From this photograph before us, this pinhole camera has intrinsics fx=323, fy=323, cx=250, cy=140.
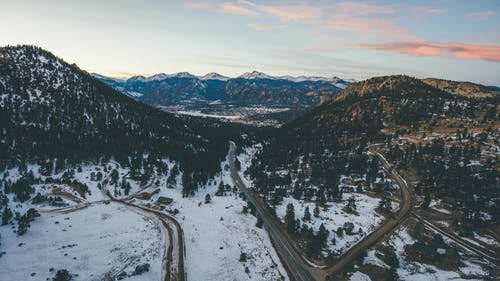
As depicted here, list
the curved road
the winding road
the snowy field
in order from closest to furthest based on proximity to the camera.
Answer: the snowy field
the winding road
the curved road

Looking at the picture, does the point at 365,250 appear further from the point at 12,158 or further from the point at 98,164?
the point at 12,158

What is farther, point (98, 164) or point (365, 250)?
point (98, 164)

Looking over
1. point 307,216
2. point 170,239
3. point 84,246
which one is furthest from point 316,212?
point 84,246

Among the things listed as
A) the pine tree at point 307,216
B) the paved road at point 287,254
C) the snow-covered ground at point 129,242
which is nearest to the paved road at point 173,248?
the snow-covered ground at point 129,242

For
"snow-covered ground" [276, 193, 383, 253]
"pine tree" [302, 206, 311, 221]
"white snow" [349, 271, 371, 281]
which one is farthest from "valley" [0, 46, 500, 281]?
"pine tree" [302, 206, 311, 221]

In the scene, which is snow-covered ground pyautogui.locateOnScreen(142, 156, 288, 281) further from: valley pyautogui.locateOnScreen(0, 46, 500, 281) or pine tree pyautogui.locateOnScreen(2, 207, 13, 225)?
pine tree pyautogui.locateOnScreen(2, 207, 13, 225)

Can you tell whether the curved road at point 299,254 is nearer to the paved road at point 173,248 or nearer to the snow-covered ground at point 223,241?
the snow-covered ground at point 223,241

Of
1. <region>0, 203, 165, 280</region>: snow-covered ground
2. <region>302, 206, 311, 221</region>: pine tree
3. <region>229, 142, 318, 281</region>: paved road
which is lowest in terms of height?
<region>0, 203, 165, 280</region>: snow-covered ground

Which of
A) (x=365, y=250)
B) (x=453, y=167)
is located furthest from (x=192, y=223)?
(x=453, y=167)
